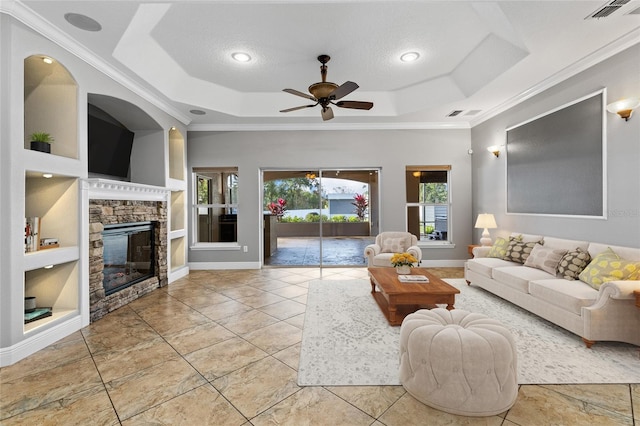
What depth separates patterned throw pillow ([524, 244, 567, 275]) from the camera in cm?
345

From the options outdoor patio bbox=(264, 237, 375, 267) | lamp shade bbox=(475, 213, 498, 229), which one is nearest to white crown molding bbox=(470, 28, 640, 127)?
lamp shade bbox=(475, 213, 498, 229)

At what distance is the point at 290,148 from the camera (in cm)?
622

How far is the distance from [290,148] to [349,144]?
A: 4.16ft

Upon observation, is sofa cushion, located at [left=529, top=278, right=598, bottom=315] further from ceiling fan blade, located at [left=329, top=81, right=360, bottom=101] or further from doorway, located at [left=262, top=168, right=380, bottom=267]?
doorway, located at [left=262, top=168, right=380, bottom=267]

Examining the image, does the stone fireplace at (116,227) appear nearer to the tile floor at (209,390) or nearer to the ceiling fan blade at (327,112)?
the tile floor at (209,390)

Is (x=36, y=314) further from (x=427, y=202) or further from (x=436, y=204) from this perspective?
(x=436, y=204)

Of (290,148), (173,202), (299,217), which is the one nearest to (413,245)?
(299,217)

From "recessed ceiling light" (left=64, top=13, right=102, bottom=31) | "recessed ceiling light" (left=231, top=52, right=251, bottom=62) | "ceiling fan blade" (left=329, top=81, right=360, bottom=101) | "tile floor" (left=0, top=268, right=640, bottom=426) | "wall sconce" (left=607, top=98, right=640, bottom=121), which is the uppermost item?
"recessed ceiling light" (left=231, top=52, right=251, bottom=62)

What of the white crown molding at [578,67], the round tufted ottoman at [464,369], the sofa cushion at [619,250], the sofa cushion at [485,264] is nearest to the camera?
the round tufted ottoman at [464,369]

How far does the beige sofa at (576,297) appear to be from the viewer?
8.27 feet

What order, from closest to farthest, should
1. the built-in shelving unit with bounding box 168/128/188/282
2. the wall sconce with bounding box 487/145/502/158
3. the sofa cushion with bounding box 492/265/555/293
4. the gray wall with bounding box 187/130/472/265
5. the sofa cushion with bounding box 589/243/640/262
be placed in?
1. the sofa cushion with bounding box 589/243/640/262
2. the sofa cushion with bounding box 492/265/555/293
3. the wall sconce with bounding box 487/145/502/158
4. the built-in shelving unit with bounding box 168/128/188/282
5. the gray wall with bounding box 187/130/472/265

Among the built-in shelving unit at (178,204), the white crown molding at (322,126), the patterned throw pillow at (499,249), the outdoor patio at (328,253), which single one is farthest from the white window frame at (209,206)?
the patterned throw pillow at (499,249)

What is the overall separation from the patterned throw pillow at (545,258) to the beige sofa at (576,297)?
48mm

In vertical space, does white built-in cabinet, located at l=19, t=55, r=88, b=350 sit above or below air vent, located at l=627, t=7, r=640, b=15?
below
